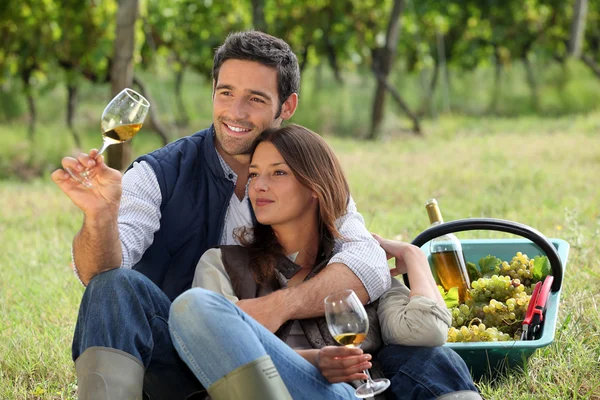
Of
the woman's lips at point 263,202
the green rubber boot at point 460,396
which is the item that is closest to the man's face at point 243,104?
the woman's lips at point 263,202

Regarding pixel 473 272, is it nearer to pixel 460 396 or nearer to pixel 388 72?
pixel 460 396

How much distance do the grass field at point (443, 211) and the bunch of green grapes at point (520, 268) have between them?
0.69 ft

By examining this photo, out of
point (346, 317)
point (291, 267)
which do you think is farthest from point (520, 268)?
point (346, 317)

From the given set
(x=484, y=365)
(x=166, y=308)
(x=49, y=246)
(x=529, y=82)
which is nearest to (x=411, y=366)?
(x=484, y=365)

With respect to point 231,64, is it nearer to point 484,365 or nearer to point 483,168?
point 484,365

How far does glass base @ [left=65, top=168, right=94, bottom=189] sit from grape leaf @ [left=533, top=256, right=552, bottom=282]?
1.80 meters

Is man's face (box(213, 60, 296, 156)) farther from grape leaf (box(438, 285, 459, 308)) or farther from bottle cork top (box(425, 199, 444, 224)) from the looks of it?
grape leaf (box(438, 285, 459, 308))

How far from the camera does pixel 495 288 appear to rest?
3.29 meters

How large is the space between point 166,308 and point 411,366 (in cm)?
74

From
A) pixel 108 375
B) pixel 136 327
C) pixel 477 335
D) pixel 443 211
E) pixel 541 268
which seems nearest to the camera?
pixel 108 375

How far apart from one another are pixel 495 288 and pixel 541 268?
229 millimetres

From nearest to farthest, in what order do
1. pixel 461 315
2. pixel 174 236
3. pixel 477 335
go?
1. pixel 477 335
2. pixel 174 236
3. pixel 461 315

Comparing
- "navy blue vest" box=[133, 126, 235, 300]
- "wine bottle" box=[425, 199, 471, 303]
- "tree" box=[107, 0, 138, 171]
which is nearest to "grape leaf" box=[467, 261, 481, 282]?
"wine bottle" box=[425, 199, 471, 303]

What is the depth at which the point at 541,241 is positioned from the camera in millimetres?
3068
